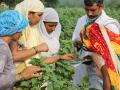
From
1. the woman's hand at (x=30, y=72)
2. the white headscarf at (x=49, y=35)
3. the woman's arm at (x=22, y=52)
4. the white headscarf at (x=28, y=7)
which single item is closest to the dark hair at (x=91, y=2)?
the white headscarf at (x=28, y=7)

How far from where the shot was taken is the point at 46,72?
5344 mm

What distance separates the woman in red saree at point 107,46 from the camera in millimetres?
5246

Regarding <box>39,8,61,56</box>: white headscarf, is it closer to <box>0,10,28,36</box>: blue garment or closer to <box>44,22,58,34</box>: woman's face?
<box>44,22,58,34</box>: woman's face

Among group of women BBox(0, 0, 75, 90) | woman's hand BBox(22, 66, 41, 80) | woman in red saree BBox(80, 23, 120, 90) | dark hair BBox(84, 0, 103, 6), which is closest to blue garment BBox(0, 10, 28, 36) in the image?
group of women BBox(0, 0, 75, 90)

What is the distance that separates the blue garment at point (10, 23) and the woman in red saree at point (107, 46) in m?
0.75

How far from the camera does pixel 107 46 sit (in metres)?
5.27

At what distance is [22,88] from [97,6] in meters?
1.33

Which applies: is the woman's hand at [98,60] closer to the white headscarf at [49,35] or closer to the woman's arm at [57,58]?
the woman's arm at [57,58]

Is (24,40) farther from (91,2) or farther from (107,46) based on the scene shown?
(107,46)

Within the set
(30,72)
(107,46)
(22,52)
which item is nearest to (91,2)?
(107,46)

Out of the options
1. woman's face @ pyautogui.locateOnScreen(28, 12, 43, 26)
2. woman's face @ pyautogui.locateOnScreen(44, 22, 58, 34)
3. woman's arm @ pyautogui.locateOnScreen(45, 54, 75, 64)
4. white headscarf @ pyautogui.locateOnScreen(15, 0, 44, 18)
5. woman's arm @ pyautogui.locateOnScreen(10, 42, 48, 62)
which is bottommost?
woman's arm @ pyautogui.locateOnScreen(45, 54, 75, 64)

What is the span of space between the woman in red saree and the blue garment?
2.48ft

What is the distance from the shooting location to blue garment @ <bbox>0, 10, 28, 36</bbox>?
4.86 metres

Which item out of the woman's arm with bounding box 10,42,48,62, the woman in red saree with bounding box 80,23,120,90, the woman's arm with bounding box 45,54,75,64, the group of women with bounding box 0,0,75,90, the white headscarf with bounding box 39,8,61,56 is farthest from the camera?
the white headscarf with bounding box 39,8,61,56
